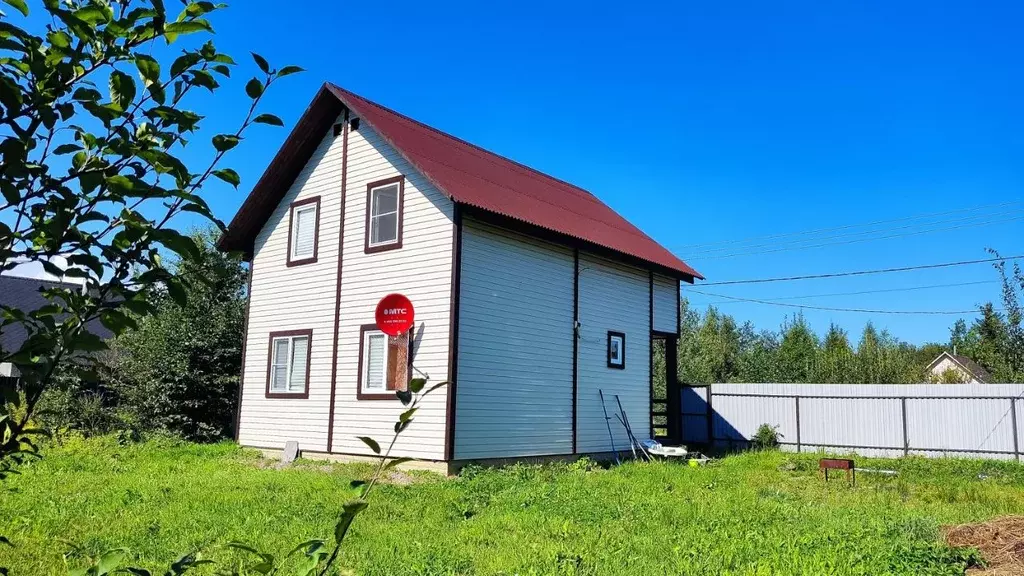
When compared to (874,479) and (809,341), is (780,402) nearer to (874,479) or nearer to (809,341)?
(874,479)

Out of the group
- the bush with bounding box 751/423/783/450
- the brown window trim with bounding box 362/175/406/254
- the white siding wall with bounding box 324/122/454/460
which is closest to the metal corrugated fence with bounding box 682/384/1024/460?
the bush with bounding box 751/423/783/450

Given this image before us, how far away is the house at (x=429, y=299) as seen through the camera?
1373 centimetres

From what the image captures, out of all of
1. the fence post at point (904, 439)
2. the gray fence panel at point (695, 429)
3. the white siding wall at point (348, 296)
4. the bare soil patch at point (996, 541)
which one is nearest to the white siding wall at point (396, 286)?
the white siding wall at point (348, 296)

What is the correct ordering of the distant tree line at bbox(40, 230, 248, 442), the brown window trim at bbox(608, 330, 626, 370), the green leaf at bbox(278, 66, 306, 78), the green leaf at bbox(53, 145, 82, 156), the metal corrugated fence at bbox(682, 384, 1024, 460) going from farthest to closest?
the distant tree line at bbox(40, 230, 248, 442), the metal corrugated fence at bbox(682, 384, 1024, 460), the brown window trim at bbox(608, 330, 626, 370), the green leaf at bbox(278, 66, 306, 78), the green leaf at bbox(53, 145, 82, 156)

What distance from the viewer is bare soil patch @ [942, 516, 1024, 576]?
6676 mm

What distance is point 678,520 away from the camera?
27.9 ft

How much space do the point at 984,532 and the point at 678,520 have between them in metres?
3.05

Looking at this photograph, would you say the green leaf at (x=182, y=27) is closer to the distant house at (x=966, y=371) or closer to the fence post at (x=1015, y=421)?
the fence post at (x=1015, y=421)

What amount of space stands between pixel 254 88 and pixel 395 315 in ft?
39.8

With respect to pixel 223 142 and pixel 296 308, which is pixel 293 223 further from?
pixel 223 142

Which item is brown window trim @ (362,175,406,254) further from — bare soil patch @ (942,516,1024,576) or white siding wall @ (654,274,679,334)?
bare soil patch @ (942,516,1024,576)

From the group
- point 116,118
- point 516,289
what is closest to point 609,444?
point 516,289

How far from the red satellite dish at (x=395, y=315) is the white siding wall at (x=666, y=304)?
7.52 meters

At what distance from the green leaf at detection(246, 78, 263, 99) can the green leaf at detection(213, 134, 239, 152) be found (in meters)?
0.12
